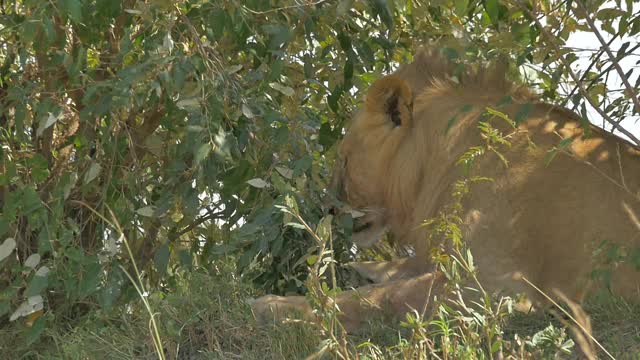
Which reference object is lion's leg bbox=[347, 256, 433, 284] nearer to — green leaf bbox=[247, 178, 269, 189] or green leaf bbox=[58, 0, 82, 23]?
green leaf bbox=[247, 178, 269, 189]

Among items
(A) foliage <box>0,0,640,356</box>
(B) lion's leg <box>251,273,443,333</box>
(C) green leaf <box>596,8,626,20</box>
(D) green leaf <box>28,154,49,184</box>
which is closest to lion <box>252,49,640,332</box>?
(B) lion's leg <box>251,273,443,333</box>

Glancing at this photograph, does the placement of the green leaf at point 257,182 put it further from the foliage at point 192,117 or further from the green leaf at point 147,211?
the green leaf at point 147,211

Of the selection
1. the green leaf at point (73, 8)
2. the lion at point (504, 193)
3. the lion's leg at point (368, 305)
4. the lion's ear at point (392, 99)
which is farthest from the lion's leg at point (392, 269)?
the green leaf at point (73, 8)

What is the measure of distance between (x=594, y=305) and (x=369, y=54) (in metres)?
1.44

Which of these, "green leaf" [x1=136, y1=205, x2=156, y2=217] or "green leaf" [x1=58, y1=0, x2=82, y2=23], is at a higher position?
"green leaf" [x1=58, y1=0, x2=82, y2=23]

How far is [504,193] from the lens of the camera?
4176 mm

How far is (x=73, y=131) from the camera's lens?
5.46 metres

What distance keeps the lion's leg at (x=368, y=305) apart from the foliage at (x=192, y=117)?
0.71ft

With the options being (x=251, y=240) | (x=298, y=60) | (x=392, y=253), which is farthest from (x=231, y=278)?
(x=298, y=60)

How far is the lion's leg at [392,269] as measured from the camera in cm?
440

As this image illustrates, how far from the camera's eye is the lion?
4.08 metres

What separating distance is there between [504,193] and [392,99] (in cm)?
75

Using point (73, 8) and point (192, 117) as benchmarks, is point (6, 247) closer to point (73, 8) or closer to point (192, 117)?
point (192, 117)

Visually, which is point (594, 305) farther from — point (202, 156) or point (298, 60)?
point (298, 60)
